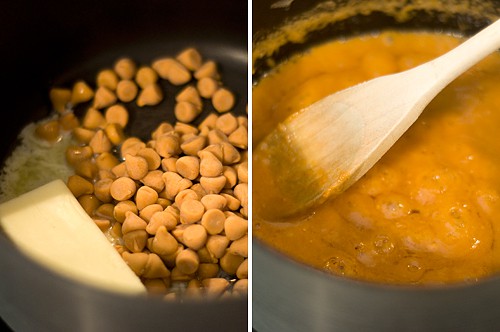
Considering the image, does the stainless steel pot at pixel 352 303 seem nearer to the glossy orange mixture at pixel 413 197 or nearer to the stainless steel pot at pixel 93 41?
the glossy orange mixture at pixel 413 197

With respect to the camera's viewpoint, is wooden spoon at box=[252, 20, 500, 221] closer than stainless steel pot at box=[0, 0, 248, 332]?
Yes

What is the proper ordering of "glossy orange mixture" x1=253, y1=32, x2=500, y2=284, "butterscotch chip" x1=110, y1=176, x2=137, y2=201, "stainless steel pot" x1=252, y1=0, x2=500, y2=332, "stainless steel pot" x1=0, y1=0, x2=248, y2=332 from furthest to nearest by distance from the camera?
"stainless steel pot" x1=0, y1=0, x2=248, y2=332
"butterscotch chip" x1=110, y1=176, x2=137, y2=201
"glossy orange mixture" x1=253, y1=32, x2=500, y2=284
"stainless steel pot" x1=252, y1=0, x2=500, y2=332

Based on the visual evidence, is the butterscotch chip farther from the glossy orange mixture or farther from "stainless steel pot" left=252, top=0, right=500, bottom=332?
"stainless steel pot" left=252, top=0, right=500, bottom=332

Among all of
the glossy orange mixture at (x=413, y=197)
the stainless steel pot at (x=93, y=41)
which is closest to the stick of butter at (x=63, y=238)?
the stainless steel pot at (x=93, y=41)

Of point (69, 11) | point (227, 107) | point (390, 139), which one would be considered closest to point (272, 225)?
point (390, 139)

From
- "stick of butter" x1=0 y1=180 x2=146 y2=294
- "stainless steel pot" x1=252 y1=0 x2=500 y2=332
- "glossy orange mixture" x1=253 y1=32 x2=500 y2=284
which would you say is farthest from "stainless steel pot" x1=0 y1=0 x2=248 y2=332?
"stainless steel pot" x1=252 y1=0 x2=500 y2=332

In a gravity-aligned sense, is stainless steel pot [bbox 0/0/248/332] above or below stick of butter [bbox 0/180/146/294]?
above

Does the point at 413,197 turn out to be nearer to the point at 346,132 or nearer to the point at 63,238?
the point at 346,132

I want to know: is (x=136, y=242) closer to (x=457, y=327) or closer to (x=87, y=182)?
(x=87, y=182)
